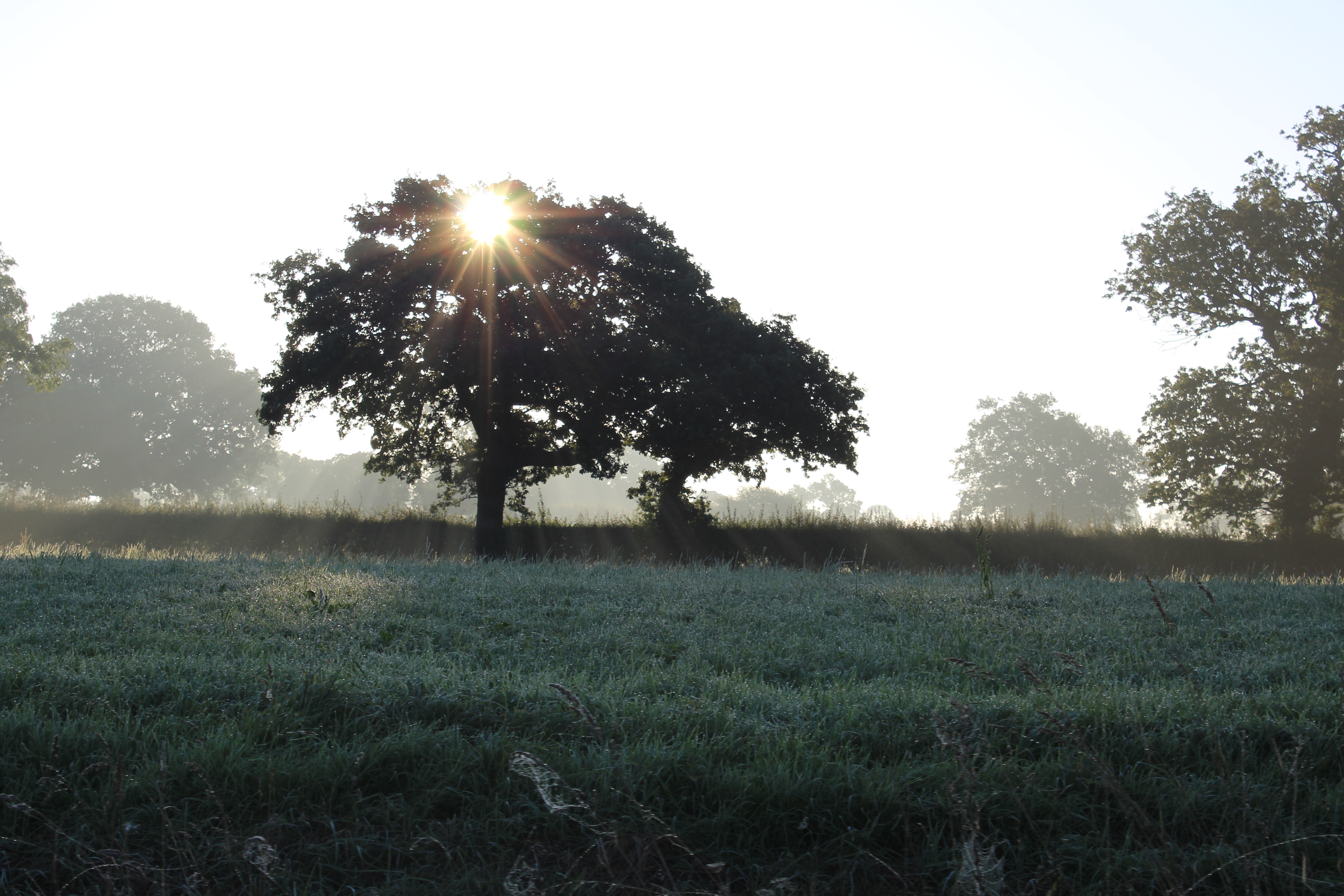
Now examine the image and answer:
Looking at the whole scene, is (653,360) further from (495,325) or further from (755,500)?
(755,500)

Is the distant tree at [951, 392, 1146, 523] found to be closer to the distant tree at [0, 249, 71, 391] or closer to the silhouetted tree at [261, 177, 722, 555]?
the silhouetted tree at [261, 177, 722, 555]

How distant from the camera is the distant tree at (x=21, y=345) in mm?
33750

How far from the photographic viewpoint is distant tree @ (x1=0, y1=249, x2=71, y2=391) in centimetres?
3375

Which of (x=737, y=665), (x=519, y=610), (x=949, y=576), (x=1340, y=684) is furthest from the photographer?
(x=949, y=576)

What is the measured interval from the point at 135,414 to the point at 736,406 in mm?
48384

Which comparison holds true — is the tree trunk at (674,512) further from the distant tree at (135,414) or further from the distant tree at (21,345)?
the distant tree at (135,414)

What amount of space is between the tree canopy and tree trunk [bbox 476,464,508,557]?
0.05 meters

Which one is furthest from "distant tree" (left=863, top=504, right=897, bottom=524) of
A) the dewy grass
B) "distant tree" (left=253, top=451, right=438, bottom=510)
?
"distant tree" (left=253, top=451, right=438, bottom=510)

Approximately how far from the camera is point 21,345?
3406 cm

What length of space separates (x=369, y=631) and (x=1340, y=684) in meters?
6.60

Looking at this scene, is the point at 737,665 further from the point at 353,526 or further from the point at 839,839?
the point at 353,526

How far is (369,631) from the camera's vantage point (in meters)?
6.02

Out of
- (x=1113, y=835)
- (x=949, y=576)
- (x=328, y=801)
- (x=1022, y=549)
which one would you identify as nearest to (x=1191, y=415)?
(x=1022, y=549)

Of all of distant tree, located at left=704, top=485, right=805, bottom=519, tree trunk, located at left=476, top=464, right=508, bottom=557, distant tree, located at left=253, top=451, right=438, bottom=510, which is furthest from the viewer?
distant tree, located at left=253, top=451, right=438, bottom=510
